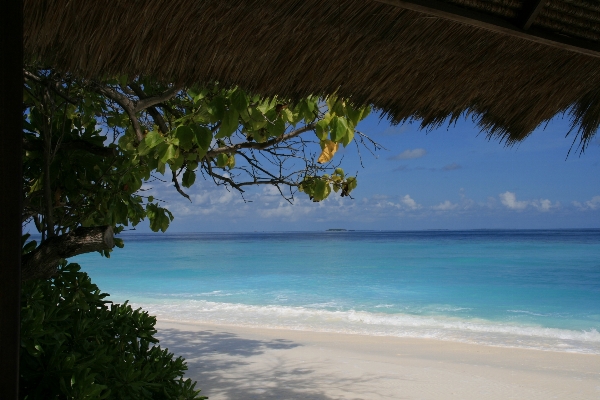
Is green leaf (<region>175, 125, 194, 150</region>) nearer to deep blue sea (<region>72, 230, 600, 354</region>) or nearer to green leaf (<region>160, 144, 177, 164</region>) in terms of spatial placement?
green leaf (<region>160, 144, 177, 164</region>)

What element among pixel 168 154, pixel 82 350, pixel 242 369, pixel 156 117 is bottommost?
pixel 242 369

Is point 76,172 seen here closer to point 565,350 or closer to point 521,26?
point 521,26

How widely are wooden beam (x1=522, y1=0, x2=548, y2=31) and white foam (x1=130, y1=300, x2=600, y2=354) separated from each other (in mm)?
7225

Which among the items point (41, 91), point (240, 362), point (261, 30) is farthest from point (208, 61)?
point (240, 362)

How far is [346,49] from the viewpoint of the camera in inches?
60.6

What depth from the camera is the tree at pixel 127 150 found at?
6.07ft

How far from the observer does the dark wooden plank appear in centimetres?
97

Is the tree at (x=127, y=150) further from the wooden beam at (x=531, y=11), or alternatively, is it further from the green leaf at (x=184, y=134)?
the wooden beam at (x=531, y=11)

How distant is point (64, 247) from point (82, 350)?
728mm

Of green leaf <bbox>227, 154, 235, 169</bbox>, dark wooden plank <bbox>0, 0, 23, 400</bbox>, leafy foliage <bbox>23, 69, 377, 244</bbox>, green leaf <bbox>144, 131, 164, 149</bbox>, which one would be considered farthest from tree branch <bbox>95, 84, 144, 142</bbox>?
dark wooden plank <bbox>0, 0, 23, 400</bbox>

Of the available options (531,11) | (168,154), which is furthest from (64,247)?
(531,11)

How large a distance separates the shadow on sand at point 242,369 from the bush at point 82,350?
6.61 feet

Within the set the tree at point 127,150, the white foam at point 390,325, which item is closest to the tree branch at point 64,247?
the tree at point 127,150

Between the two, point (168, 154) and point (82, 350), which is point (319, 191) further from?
point (82, 350)
